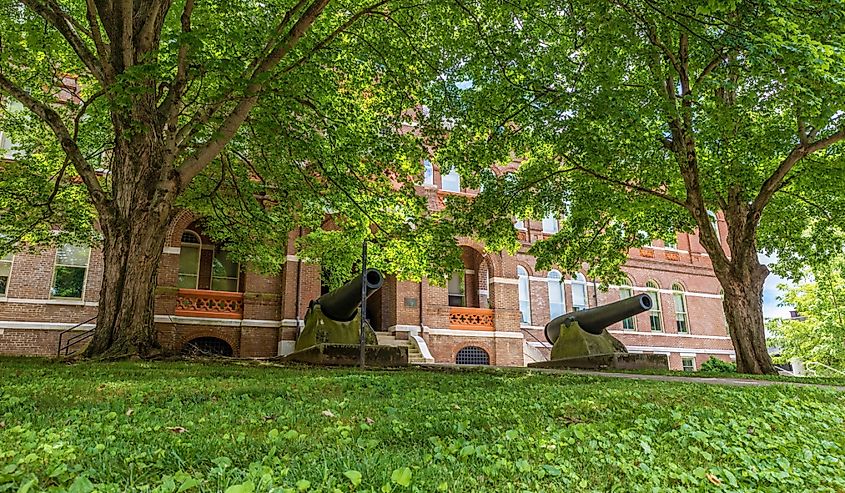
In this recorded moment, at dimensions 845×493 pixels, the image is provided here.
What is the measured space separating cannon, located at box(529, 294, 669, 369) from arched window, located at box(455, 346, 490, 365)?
4.92 meters

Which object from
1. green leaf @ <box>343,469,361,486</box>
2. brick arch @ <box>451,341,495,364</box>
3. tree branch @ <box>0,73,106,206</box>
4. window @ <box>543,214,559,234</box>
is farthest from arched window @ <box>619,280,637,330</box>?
green leaf @ <box>343,469,361,486</box>

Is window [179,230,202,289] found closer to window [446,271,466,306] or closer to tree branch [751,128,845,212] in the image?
window [446,271,466,306]

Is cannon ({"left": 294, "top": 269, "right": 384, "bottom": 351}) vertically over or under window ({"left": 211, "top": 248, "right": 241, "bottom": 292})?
under

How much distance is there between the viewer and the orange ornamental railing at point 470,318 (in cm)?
2078

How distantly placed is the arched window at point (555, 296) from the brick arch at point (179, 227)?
15.1 m

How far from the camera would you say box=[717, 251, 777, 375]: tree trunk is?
450 inches

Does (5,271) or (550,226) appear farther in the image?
(550,226)

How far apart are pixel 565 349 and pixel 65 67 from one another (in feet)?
46.8

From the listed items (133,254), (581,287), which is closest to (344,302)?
(133,254)

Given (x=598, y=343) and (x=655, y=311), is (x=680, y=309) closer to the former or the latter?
(x=655, y=311)

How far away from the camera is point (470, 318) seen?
2109cm

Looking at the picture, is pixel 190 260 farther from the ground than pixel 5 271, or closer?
farther from the ground

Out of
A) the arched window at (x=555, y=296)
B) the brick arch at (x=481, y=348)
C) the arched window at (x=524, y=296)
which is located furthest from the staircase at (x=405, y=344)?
the arched window at (x=555, y=296)

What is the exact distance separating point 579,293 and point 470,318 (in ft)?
23.5
